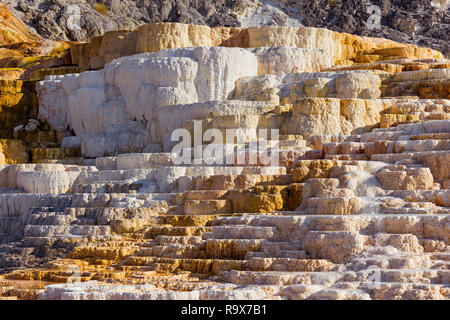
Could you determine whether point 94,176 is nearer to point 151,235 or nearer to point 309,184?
point 151,235

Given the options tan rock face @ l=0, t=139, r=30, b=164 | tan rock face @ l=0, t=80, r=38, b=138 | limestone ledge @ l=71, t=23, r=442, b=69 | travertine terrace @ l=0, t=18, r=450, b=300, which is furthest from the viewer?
limestone ledge @ l=71, t=23, r=442, b=69

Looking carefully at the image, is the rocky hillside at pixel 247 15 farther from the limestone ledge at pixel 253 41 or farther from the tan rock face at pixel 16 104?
the tan rock face at pixel 16 104

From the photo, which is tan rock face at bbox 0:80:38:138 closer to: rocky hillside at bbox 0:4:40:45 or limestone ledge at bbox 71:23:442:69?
limestone ledge at bbox 71:23:442:69

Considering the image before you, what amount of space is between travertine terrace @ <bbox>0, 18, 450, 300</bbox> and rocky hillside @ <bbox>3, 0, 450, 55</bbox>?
13795mm

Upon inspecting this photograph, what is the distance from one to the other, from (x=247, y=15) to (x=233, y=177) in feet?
94.0

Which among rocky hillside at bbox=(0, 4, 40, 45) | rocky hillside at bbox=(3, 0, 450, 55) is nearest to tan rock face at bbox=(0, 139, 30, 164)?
rocky hillside at bbox=(0, 4, 40, 45)

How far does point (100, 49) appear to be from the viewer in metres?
27.0

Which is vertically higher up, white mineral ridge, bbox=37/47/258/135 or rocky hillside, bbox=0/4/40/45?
rocky hillside, bbox=0/4/40/45

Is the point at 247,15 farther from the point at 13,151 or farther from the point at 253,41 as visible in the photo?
the point at 13,151

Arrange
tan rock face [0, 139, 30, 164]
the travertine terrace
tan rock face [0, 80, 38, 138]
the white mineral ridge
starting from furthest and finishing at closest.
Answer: tan rock face [0, 80, 38, 138]
the white mineral ridge
tan rock face [0, 139, 30, 164]
the travertine terrace

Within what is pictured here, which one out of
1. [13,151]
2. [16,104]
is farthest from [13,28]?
[13,151]

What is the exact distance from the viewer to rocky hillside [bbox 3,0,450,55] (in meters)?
38.5

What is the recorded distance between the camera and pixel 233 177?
14.7 metres

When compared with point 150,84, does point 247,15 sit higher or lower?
higher
